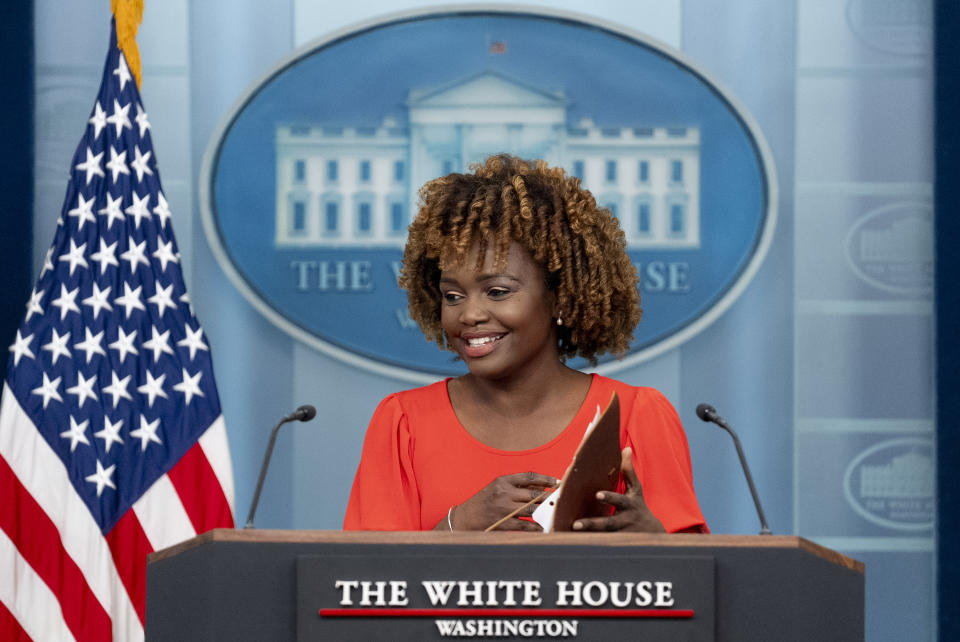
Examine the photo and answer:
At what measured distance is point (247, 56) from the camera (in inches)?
170

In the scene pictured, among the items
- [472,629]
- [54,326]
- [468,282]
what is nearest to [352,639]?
[472,629]

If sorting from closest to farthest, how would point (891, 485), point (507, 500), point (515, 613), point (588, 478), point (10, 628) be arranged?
point (515, 613) → point (588, 478) → point (507, 500) → point (10, 628) → point (891, 485)

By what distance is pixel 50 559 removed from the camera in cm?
352

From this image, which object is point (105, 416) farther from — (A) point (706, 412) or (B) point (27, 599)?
(A) point (706, 412)

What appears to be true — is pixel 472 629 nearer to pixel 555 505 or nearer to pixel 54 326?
pixel 555 505

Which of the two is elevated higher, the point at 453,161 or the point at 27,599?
the point at 453,161

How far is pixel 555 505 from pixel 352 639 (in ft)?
1.34

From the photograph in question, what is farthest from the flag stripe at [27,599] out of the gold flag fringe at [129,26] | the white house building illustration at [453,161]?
the gold flag fringe at [129,26]

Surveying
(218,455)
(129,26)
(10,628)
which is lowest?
(10,628)

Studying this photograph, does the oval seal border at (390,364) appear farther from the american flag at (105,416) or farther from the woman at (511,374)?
the woman at (511,374)

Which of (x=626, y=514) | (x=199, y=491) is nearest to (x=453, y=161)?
(x=199, y=491)

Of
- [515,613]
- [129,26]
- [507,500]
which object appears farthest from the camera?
[129,26]

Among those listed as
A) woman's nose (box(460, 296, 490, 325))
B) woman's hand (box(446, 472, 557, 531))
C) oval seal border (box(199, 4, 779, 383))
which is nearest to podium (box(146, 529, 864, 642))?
woman's hand (box(446, 472, 557, 531))

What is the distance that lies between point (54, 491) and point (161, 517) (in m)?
0.32
